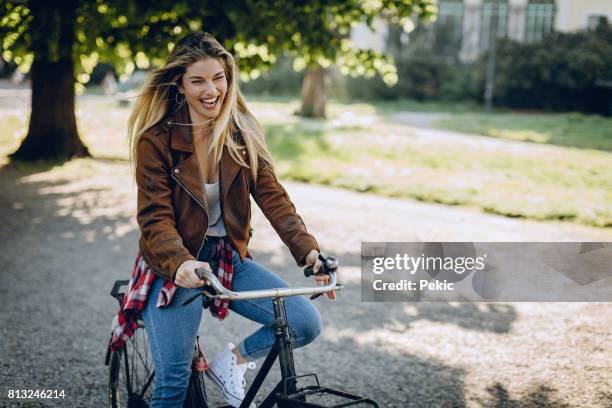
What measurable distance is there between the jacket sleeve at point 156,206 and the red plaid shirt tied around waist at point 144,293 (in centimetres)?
10

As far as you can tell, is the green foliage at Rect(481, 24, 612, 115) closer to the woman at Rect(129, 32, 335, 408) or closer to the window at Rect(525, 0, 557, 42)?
the window at Rect(525, 0, 557, 42)

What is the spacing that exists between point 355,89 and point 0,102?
16353 millimetres

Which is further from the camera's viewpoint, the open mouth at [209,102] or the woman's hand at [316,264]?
the open mouth at [209,102]

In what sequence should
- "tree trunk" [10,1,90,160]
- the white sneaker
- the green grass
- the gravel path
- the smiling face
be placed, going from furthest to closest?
→ the green grass
"tree trunk" [10,1,90,160]
the gravel path
the white sneaker
the smiling face

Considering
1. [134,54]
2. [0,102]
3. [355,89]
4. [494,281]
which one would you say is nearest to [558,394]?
[494,281]

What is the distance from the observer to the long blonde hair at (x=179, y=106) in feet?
9.80

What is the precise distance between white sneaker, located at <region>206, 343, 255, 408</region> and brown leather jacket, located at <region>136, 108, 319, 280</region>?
48 centimetres

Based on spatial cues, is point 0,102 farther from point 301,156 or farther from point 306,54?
point 306,54

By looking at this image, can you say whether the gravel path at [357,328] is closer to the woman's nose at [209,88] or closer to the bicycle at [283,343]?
the bicycle at [283,343]

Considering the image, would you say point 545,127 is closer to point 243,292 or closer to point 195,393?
point 195,393

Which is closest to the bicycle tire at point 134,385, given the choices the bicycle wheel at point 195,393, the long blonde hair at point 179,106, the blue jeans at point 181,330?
the bicycle wheel at point 195,393

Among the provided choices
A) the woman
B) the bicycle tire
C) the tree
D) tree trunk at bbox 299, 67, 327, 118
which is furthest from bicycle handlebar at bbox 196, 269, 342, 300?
tree trunk at bbox 299, 67, 327, 118

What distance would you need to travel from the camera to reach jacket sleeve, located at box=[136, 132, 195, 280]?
2719 millimetres

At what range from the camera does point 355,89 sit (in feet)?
111
